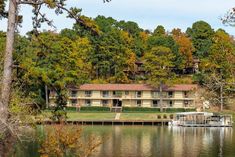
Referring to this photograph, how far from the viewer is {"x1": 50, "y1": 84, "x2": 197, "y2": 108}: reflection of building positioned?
3465 inches

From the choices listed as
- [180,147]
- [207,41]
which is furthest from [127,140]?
[207,41]

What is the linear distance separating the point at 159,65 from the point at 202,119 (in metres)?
13.3

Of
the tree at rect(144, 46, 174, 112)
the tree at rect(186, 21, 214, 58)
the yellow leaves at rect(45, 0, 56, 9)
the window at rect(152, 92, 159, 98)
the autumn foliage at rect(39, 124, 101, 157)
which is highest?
the tree at rect(186, 21, 214, 58)

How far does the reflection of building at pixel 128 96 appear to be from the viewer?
8800cm

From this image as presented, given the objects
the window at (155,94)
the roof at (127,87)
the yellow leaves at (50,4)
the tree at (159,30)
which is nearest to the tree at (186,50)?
the tree at (159,30)

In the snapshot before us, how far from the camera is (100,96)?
89.1 m

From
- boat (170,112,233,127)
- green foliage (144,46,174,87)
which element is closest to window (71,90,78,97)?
green foliage (144,46,174,87)

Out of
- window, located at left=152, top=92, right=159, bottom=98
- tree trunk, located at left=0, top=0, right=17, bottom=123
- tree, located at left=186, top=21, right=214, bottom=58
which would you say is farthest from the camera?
tree, located at left=186, top=21, right=214, bottom=58

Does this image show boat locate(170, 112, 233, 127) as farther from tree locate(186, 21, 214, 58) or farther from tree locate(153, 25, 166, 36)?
tree locate(153, 25, 166, 36)

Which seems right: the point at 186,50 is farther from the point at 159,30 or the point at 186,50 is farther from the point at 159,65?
the point at 159,65

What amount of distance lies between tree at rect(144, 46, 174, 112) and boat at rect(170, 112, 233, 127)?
370 inches

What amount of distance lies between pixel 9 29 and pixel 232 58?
934 centimetres

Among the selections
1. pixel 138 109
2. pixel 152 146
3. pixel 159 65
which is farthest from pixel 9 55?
pixel 138 109

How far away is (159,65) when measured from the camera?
84.6 m
